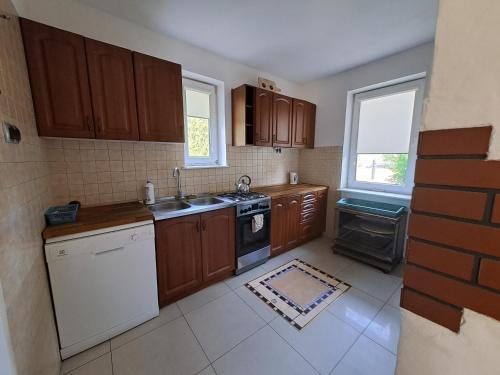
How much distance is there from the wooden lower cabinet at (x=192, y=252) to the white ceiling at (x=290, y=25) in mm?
1735

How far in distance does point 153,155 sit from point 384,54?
2.87m

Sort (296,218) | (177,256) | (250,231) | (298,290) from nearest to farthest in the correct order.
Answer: (177,256) → (298,290) → (250,231) → (296,218)

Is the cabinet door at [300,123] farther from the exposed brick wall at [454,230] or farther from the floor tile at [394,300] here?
the exposed brick wall at [454,230]

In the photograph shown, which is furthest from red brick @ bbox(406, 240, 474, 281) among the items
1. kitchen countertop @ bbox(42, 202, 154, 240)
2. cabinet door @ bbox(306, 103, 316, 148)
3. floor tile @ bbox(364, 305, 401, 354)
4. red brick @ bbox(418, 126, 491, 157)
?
cabinet door @ bbox(306, 103, 316, 148)

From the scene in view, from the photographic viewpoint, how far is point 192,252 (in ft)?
6.25

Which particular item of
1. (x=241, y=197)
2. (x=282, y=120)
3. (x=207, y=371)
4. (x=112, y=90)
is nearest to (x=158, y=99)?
(x=112, y=90)

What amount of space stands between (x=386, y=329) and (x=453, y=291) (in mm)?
1469

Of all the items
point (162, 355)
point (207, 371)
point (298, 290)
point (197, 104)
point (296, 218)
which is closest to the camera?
point (207, 371)

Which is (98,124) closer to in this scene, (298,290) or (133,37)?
(133,37)

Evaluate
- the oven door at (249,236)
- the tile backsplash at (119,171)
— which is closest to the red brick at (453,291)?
the oven door at (249,236)

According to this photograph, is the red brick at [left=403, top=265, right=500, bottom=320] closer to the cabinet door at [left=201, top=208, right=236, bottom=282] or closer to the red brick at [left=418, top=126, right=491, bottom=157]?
the red brick at [left=418, top=126, right=491, bottom=157]

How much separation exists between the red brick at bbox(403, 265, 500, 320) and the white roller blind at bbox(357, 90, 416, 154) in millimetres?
2528

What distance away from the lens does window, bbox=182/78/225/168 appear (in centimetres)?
240

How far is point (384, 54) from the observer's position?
95.3 inches
